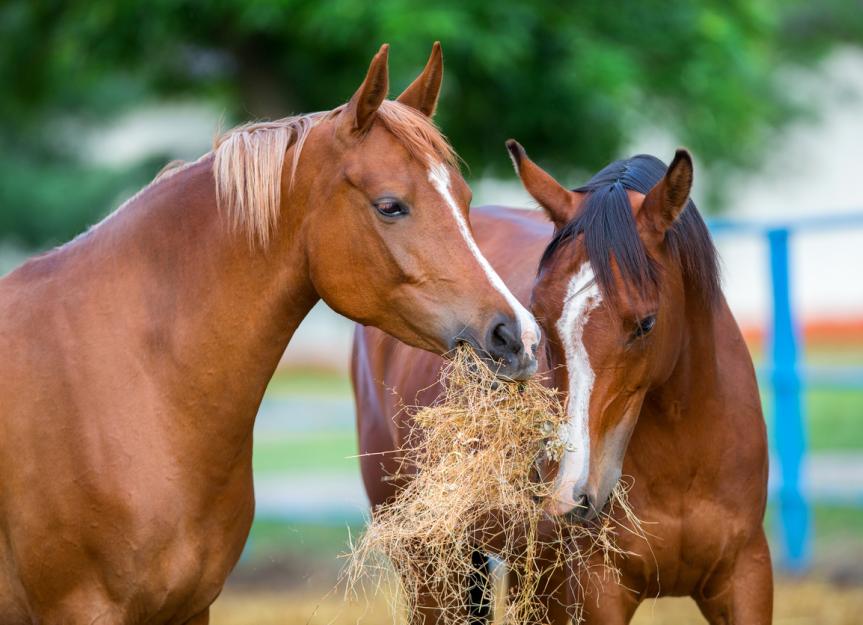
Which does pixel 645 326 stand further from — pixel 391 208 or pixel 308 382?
pixel 308 382

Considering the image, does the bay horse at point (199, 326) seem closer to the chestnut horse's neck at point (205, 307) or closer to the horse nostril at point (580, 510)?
the chestnut horse's neck at point (205, 307)

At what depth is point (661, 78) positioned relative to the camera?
29.3 feet

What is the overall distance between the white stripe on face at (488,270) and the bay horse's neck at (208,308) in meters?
0.43

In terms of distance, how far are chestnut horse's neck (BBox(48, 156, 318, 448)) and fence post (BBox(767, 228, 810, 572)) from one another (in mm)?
4423

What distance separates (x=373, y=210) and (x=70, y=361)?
3.18ft

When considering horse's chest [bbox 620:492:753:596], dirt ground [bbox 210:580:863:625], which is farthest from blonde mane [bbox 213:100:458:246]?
dirt ground [bbox 210:580:863:625]

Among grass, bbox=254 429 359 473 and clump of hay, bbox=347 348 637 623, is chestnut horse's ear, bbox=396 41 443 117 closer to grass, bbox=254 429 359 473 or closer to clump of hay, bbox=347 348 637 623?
clump of hay, bbox=347 348 637 623

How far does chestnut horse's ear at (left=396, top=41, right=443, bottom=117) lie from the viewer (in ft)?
11.0

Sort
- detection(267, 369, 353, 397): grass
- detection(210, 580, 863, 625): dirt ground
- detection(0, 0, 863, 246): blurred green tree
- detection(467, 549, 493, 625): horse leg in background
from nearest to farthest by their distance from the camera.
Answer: detection(467, 549, 493, 625): horse leg in background
detection(210, 580, 863, 625): dirt ground
detection(0, 0, 863, 246): blurred green tree
detection(267, 369, 353, 397): grass

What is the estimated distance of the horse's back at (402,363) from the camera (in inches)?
161

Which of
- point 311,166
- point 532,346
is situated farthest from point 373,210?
point 532,346

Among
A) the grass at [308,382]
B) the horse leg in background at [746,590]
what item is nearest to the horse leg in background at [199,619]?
the horse leg in background at [746,590]

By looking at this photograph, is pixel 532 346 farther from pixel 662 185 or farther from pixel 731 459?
→ pixel 731 459

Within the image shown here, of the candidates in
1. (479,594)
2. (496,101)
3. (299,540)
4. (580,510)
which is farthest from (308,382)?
(580,510)
